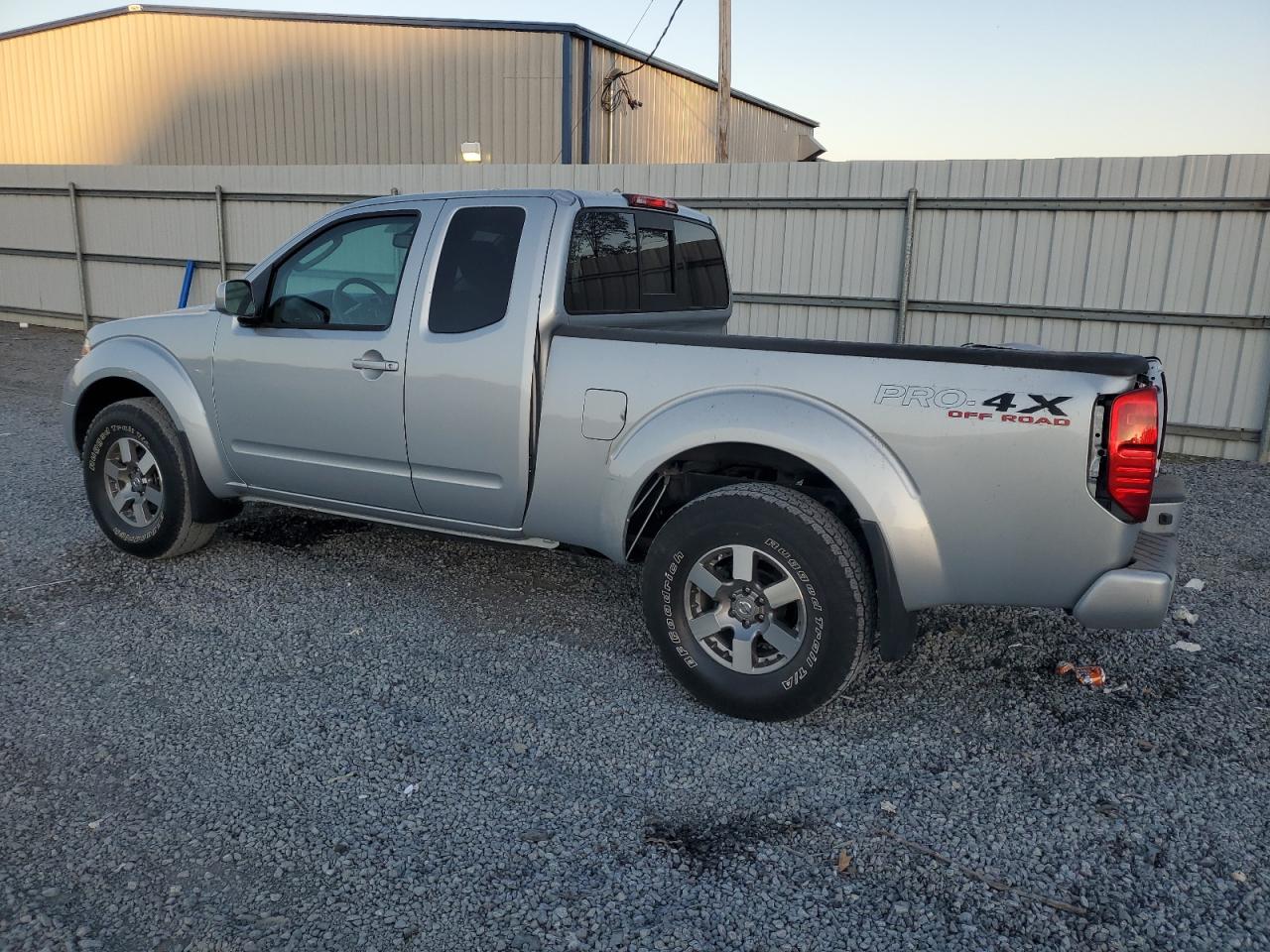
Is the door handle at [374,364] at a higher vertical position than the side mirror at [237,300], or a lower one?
lower

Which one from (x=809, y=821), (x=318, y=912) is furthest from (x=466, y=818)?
(x=809, y=821)

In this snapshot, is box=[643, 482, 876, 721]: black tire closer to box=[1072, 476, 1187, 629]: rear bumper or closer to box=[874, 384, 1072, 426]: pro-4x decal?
box=[874, 384, 1072, 426]: pro-4x decal

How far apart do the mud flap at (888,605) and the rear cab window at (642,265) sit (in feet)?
5.35

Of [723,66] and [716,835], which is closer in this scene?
[716,835]

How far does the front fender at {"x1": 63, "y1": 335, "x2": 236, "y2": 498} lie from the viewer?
4871 millimetres

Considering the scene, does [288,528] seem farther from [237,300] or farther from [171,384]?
[237,300]

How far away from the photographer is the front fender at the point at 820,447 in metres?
3.26

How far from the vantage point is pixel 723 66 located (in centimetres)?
1627

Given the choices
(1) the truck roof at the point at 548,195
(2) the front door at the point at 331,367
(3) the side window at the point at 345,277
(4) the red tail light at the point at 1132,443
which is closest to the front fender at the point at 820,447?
(4) the red tail light at the point at 1132,443

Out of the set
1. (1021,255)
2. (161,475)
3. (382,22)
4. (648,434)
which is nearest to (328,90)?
(382,22)

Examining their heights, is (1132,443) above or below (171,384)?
above

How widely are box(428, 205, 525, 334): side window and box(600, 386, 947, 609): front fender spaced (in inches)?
35.4

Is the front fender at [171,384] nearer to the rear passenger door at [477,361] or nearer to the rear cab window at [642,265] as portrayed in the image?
the rear passenger door at [477,361]

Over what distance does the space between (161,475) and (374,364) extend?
1508 millimetres
